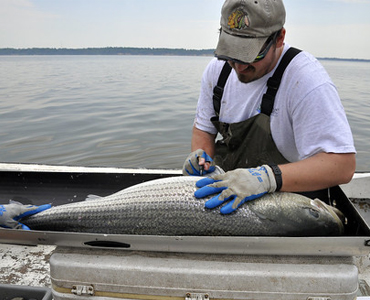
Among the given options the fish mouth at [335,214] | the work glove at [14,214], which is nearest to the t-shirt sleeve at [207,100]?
the fish mouth at [335,214]

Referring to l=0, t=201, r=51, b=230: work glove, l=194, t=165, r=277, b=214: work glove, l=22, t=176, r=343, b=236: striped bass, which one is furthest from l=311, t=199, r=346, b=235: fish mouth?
l=0, t=201, r=51, b=230: work glove

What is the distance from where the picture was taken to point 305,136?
249 centimetres

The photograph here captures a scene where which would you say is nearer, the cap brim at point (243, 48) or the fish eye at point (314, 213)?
the fish eye at point (314, 213)

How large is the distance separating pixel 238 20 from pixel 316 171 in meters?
1.16

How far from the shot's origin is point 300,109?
252cm

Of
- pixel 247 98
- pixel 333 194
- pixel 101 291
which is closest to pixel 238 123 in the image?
pixel 247 98

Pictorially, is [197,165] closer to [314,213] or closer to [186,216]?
[186,216]

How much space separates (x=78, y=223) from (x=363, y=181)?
297 centimetres

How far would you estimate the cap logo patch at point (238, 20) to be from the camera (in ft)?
8.09

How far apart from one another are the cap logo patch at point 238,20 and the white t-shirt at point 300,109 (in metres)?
0.48

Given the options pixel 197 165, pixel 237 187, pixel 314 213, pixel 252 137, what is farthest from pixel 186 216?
pixel 252 137

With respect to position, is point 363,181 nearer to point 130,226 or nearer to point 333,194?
point 333,194

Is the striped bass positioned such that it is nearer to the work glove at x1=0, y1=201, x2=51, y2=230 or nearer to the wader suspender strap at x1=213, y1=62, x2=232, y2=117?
the work glove at x1=0, y1=201, x2=51, y2=230

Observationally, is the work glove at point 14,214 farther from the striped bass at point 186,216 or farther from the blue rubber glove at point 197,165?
the blue rubber glove at point 197,165
